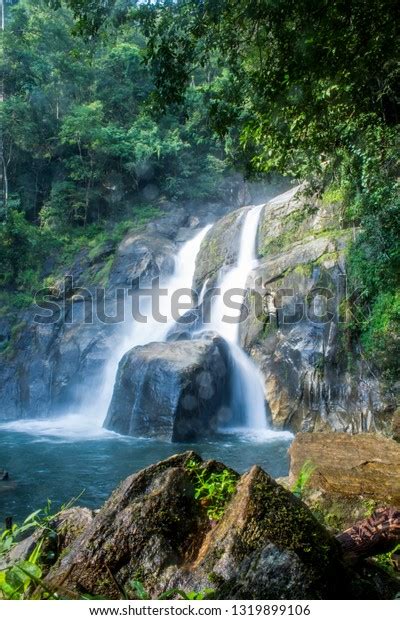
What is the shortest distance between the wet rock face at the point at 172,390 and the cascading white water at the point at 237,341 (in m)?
0.37

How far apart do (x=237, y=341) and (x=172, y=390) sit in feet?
9.74

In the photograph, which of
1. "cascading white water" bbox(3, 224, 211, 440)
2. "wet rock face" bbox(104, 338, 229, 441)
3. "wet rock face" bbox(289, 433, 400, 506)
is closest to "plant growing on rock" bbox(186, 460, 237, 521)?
"wet rock face" bbox(289, 433, 400, 506)

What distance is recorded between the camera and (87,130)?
2077cm

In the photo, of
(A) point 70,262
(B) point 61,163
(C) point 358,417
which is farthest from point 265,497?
(B) point 61,163

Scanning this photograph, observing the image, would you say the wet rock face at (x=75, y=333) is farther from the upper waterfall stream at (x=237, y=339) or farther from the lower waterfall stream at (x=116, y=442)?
the upper waterfall stream at (x=237, y=339)

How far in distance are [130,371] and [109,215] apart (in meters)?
13.6

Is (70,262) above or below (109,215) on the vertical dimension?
below

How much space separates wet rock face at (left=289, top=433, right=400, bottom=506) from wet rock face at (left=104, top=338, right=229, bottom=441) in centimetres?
543

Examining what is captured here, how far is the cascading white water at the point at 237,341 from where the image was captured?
39.4 ft

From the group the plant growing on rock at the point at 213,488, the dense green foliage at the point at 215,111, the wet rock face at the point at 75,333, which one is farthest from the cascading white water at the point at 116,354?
the plant growing on rock at the point at 213,488

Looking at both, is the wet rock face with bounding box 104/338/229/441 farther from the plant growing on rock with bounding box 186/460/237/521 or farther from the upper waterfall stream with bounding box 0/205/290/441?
the plant growing on rock with bounding box 186/460/237/521

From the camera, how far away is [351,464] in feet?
15.3

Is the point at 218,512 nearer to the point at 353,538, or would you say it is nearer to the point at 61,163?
the point at 353,538

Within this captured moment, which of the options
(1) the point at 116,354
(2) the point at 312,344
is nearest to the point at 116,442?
(1) the point at 116,354
